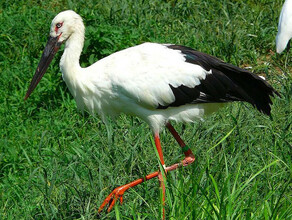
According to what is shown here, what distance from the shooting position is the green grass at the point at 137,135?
486cm

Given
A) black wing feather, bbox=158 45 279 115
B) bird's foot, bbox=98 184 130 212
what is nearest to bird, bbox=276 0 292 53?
black wing feather, bbox=158 45 279 115

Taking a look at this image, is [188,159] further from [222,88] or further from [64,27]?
[64,27]

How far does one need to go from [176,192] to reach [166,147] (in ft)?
5.00

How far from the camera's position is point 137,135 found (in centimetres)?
618

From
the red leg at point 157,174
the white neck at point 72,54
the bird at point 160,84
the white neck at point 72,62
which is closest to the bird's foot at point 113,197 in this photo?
the red leg at point 157,174

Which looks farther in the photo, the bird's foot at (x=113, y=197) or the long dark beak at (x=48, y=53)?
the long dark beak at (x=48, y=53)

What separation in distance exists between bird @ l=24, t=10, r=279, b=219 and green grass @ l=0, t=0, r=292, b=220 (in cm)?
25

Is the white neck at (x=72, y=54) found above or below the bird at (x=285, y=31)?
above

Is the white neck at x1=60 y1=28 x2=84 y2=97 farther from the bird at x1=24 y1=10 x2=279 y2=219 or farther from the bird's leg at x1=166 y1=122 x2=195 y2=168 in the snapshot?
the bird's leg at x1=166 y1=122 x2=195 y2=168

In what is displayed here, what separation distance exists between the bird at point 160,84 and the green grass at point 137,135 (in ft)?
0.80

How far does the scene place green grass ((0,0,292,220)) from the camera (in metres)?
4.86

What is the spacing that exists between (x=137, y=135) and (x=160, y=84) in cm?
66

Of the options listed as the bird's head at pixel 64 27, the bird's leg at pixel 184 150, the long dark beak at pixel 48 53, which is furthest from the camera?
the long dark beak at pixel 48 53

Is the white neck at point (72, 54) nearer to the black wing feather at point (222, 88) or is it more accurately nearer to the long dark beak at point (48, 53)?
the long dark beak at point (48, 53)
